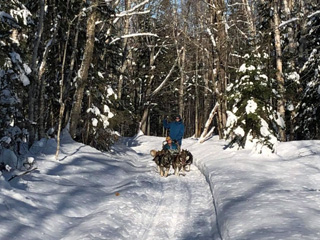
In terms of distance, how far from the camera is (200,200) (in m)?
8.91

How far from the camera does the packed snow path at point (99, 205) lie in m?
6.10

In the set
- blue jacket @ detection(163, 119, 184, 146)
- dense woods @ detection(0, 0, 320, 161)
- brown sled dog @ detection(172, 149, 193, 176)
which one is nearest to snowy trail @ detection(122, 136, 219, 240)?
brown sled dog @ detection(172, 149, 193, 176)

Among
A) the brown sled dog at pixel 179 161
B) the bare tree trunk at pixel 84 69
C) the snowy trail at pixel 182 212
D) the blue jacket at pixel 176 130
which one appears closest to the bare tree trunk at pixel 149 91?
the bare tree trunk at pixel 84 69

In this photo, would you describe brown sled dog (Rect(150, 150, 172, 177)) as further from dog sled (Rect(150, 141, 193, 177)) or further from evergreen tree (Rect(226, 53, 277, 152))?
evergreen tree (Rect(226, 53, 277, 152))

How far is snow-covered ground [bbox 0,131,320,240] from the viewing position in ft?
19.2

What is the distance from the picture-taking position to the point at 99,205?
26.1ft

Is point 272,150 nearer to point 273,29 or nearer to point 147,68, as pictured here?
point 273,29

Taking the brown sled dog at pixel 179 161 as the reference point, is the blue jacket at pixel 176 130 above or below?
above

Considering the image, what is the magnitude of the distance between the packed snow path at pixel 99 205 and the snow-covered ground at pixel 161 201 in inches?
0.8

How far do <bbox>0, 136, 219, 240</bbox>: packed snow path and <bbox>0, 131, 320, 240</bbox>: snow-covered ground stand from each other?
19 millimetres

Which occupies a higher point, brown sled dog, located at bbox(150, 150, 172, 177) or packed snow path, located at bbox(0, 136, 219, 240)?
brown sled dog, located at bbox(150, 150, 172, 177)

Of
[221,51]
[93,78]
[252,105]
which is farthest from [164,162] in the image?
[221,51]

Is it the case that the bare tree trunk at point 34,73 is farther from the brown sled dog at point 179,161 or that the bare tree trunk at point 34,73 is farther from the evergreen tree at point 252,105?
the evergreen tree at point 252,105

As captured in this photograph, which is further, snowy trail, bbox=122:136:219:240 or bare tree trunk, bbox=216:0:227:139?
bare tree trunk, bbox=216:0:227:139
